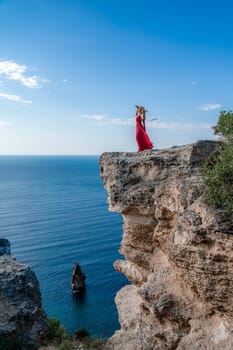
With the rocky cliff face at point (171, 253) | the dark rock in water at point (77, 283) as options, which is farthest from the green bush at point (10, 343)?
the dark rock in water at point (77, 283)

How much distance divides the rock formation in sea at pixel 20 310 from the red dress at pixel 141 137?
12.1 m

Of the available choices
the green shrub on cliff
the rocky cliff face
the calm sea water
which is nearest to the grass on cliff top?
the rocky cliff face

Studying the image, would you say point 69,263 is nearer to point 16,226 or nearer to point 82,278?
point 82,278

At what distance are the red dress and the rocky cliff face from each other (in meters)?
1.05

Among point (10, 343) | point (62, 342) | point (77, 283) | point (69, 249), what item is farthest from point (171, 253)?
point (69, 249)

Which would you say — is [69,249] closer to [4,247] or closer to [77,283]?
[77,283]

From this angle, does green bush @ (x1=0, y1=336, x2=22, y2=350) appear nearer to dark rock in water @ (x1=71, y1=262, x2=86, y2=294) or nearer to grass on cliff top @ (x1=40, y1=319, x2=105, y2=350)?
grass on cliff top @ (x1=40, y1=319, x2=105, y2=350)

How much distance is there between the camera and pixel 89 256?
5297 centimetres

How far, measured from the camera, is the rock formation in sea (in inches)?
428

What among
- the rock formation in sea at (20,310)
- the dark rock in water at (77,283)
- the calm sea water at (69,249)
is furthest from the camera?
the dark rock in water at (77,283)

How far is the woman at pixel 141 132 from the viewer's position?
21.3 m

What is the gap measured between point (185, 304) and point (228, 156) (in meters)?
7.95

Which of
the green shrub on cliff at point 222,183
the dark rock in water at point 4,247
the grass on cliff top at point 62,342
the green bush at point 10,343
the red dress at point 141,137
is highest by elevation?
the red dress at point 141,137

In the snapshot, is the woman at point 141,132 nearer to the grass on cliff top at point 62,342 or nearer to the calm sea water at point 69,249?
the grass on cliff top at point 62,342
